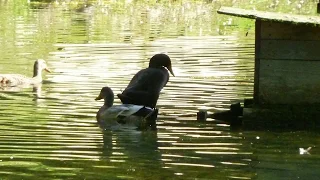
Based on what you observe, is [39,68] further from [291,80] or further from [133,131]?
[291,80]

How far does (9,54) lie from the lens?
20.3m

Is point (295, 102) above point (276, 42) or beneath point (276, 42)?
beneath

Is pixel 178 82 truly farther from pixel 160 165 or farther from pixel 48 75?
pixel 160 165

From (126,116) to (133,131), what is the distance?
27.6 inches

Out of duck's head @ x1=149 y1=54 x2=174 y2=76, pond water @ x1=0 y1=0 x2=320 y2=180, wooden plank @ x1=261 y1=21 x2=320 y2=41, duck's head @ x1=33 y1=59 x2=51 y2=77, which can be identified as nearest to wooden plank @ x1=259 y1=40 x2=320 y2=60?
wooden plank @ x1=261 y1=21 x2=320 y2=41

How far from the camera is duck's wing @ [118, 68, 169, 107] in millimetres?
12688

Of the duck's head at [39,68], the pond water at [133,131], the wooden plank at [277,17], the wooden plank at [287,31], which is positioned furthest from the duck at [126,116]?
the duck's head at [39,68]

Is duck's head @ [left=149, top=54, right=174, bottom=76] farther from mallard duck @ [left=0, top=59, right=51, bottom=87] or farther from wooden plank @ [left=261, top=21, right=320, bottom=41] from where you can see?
mallard duck @ [left=0, top=59, right=51, bottom=87]

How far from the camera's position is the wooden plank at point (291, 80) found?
38.7 ft

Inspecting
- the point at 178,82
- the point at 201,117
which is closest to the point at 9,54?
the point at 178,82

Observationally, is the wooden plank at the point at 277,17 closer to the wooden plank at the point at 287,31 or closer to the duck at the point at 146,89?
the wooden plank at the point at 287,31

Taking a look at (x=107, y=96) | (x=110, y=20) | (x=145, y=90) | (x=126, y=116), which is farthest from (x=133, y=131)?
(x=110, y=20)

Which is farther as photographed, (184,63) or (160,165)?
(184,63)

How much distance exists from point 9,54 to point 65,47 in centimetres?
179
